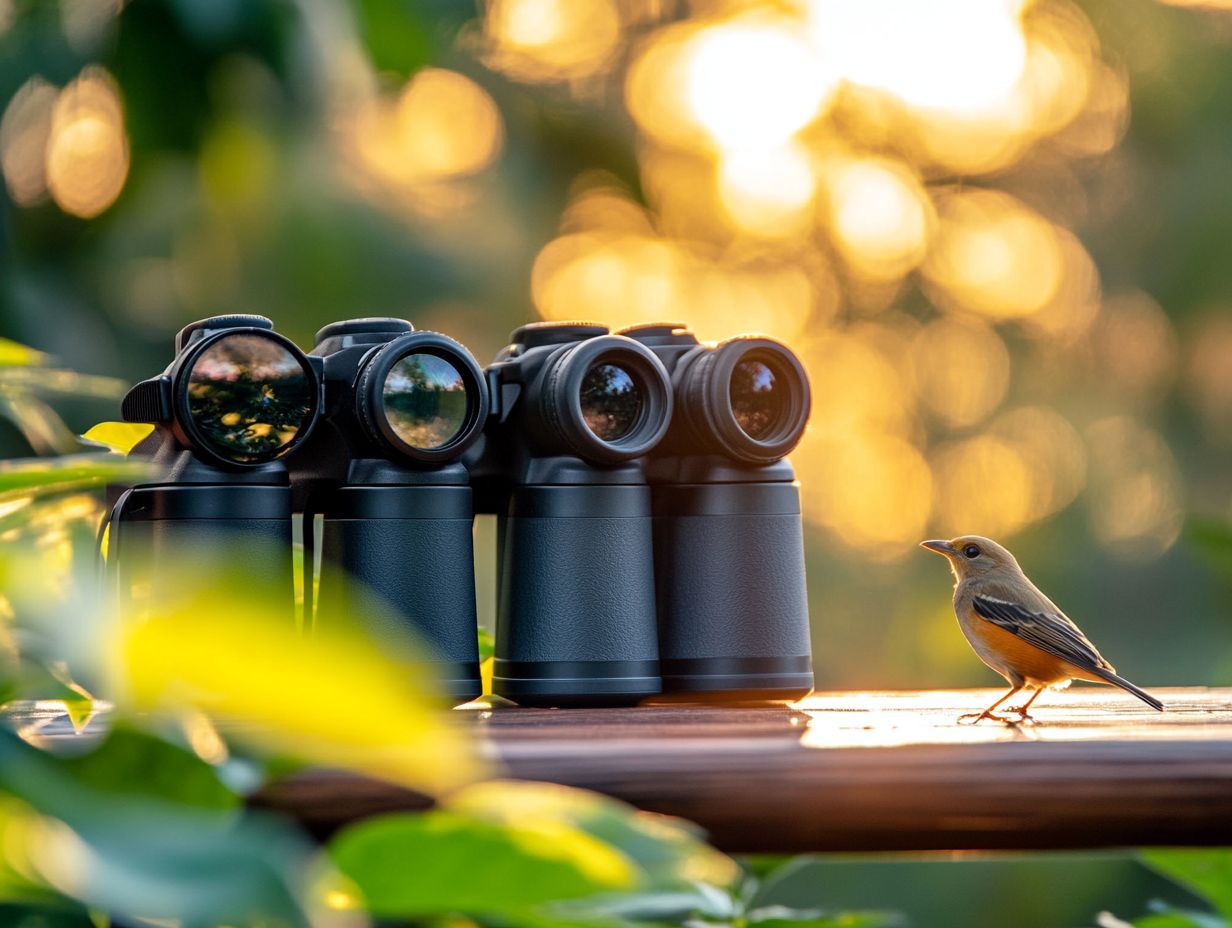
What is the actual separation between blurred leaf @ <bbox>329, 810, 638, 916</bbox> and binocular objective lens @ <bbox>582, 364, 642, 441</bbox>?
1.91ft

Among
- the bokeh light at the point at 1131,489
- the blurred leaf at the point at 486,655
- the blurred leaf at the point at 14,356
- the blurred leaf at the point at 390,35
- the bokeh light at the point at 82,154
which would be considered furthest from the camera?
the bokeh light at the point at 1131,489

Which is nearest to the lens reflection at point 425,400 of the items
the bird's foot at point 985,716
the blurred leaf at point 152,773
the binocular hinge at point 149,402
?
the binocular hinge at point 149,402

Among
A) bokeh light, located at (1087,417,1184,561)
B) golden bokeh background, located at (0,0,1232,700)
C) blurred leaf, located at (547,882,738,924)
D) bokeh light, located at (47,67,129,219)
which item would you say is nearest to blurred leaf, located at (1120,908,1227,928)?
blurred leaf, located at (547,882,738,924)

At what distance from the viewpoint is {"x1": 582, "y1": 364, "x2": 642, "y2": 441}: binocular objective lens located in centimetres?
80

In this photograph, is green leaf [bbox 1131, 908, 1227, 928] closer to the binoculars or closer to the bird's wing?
the binoculars

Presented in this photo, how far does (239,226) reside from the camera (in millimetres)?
3912

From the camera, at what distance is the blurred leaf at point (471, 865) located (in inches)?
7.7

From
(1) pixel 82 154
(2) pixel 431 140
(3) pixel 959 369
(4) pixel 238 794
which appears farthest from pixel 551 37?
(4) pixel 238 794

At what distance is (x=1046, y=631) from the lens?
38.7 inches

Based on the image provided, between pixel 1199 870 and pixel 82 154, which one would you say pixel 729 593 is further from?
pixel 82 154

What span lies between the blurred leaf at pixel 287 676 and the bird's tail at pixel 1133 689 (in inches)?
23.8

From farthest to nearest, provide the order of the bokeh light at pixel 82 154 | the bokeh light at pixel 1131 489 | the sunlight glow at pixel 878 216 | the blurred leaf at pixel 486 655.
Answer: the sunlight glow at pixel 878 216 < the bokeh light at pixel 1131 489 < the bokeh light at pixel 82 154 < the blurred leaf at pixel 486 655

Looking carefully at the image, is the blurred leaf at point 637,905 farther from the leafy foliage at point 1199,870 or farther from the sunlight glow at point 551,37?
the sunlight glow at point 551,37

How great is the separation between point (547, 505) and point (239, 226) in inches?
131
